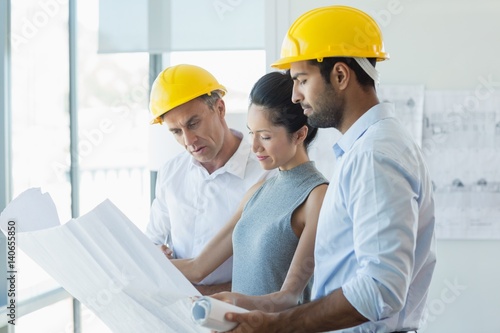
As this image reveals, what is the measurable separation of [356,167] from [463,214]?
8.17 ft

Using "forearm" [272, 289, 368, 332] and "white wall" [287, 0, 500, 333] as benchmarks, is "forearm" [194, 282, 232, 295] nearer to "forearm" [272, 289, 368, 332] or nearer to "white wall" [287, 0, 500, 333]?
"forearm" [272, 289, 368, 332]

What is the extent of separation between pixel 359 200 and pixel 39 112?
268 cm

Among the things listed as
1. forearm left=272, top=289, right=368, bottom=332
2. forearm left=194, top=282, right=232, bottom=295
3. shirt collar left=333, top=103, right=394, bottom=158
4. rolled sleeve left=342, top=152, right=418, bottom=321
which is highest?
shirt collar left=333, top=103, right=394, bottom=158

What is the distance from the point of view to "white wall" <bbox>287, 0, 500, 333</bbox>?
11.7 feet

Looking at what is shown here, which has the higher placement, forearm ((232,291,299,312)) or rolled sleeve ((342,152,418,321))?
rolled sleeve ((342,152,418,321))

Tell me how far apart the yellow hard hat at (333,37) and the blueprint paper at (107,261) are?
0.50 meters

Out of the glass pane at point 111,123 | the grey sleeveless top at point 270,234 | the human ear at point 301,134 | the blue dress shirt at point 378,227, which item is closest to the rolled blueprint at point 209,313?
the blue dress shirt at point 378,227

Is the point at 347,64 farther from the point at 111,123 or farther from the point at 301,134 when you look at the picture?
the point at 111,123

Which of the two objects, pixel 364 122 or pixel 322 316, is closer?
pixel 322 316

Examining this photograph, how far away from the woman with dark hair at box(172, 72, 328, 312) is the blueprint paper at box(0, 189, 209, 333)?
199 millimetres

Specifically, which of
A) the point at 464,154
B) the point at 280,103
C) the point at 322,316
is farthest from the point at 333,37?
the point at 464,154

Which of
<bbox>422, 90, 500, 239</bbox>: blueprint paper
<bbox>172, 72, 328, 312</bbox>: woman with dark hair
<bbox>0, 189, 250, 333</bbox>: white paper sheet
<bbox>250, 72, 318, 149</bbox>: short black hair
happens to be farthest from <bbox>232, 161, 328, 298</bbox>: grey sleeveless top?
<bbox>422, 90, 500, 239</bbox>: blueprint paper

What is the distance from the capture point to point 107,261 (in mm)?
1315

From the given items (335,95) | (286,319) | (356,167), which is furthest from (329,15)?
(286,319)
